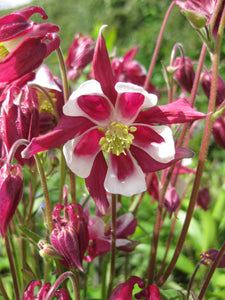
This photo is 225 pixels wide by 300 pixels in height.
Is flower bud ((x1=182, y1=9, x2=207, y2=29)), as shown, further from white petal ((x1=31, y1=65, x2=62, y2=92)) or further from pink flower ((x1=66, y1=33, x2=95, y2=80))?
pink flower ((x1=66, y1=33, x2=95, y2=80))

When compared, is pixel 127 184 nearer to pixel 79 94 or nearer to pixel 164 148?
pixel 164 148

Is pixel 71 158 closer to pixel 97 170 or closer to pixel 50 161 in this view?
pixel 97 170

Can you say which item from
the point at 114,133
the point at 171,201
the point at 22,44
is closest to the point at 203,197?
the point at 171,201

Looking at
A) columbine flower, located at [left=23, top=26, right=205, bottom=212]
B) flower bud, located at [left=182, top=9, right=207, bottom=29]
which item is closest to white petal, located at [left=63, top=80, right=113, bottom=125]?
columbine flower, located at [left=23, top=26, right=205, bottom=212]

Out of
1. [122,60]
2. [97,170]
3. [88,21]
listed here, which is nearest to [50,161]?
[97,170]

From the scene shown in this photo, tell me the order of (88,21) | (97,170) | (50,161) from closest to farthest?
(97,170)
(50,161)
(88,21)

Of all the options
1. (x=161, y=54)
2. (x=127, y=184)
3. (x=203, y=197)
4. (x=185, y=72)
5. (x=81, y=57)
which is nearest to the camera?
(x=127, y=184)
